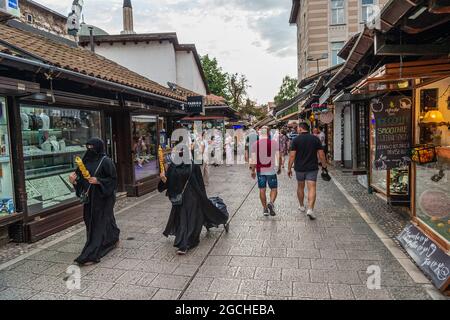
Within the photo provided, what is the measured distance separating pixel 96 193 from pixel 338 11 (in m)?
23.8

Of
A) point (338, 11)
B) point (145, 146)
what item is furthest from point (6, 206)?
point (338, 11)

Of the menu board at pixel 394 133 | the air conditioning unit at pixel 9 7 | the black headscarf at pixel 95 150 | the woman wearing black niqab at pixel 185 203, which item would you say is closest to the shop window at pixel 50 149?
the air conditioning unit at pixel 9 7

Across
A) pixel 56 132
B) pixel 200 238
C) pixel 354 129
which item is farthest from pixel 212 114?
pixel 200 238

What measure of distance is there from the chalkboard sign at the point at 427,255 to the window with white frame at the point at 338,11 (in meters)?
22.1

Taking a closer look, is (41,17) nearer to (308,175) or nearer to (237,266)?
(308,175)

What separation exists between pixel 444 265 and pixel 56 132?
6.97 m

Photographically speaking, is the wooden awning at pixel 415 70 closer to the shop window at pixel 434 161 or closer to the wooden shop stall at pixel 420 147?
the wooden shop stall at pixel 420 147

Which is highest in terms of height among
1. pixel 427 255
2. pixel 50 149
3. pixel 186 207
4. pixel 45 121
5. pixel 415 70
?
pixel 415 70

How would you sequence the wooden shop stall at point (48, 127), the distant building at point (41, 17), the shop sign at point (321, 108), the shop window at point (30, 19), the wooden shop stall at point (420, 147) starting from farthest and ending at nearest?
1. the shop window at point (30, 19)
2. the distant building at point (41, 17)
3. the shop sign at point (321, 108)
4. the wooden shop stall at point (48, 127)
5. the wooden shop stall at point (420, 147)

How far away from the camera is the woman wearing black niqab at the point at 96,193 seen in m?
4.88

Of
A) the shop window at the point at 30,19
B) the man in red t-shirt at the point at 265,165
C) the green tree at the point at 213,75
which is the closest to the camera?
the man in red t-shirt at the point at 265,165

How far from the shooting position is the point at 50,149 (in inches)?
279
